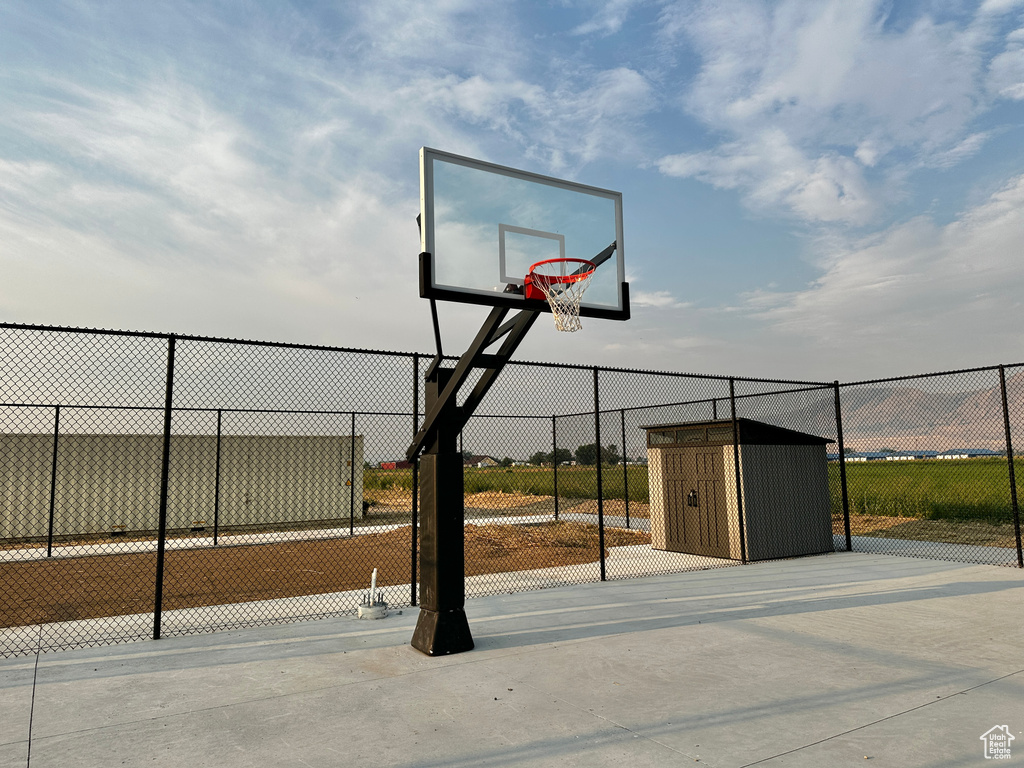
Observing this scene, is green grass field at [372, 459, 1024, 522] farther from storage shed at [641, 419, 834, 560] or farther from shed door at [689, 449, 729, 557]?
shed door at [689, 449, 729, 557]

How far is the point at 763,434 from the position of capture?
10188 millimetres

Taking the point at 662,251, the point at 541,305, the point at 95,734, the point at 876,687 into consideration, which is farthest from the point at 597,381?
the point at 95,734

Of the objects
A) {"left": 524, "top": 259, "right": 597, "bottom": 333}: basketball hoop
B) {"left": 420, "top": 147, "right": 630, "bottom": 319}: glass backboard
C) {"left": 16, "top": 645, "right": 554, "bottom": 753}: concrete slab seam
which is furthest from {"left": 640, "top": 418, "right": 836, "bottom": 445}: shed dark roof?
{"left": 16, "top": 645, "right": 554, "bottom": 753}: concrete slab seam

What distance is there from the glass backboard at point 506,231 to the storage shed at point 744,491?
16.7 feet

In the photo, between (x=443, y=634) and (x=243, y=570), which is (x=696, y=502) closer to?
(x=443, y=634)

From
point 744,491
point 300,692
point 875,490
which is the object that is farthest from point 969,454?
point 300,692

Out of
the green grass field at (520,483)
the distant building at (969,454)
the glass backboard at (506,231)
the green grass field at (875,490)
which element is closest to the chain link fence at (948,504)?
the green grass field at (875,490)

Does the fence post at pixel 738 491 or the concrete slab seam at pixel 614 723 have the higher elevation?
the fence post at pixel 738 491

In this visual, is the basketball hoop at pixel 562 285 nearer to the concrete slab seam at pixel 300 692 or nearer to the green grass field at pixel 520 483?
the concrete slab seam at pixel 300 692

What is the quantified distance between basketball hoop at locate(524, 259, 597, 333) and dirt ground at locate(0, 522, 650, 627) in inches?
202

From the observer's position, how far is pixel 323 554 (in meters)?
11.4

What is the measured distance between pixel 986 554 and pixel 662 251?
25.1ft

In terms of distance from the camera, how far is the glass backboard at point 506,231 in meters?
4.99

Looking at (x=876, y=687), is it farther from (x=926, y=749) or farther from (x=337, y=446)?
(x=337, y=446)
